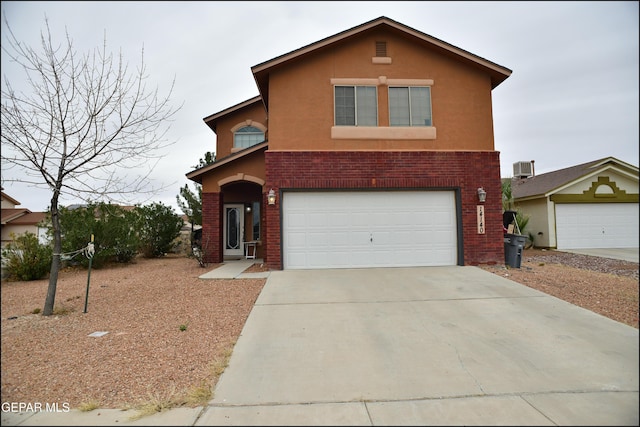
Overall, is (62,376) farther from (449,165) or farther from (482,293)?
(449,165)

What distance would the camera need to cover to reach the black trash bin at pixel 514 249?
34.6 ft

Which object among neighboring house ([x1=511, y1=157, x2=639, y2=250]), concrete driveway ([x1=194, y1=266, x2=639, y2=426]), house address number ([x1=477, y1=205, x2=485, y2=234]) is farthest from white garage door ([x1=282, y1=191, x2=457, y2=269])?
neighboring house ([x1=511, y1=157, x2=639, y2=250])

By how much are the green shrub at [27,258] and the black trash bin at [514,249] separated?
14994 mm

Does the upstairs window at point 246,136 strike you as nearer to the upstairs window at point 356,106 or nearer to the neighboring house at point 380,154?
the neighboring house at point 380,154

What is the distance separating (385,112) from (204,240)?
27.7 ft

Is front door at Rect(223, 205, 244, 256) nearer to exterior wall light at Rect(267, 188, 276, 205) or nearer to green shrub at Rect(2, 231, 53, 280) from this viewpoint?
exterior wall light at Rect(267, 188, 276, 205)

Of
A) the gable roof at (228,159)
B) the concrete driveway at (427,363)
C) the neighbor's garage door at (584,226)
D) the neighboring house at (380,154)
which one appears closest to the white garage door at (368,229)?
the neighboring house at (380,154)

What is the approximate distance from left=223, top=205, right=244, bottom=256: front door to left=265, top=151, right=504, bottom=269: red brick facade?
550 centimetres

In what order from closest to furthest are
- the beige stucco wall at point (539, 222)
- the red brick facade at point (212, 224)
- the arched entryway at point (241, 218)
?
the red brick facade at point (212, 224) → the arched entryway at point (241, 218) → the beige stucco wall at point (539, 222)

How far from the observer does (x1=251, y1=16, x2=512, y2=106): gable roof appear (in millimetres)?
10383

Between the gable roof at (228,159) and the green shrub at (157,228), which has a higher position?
the gable roof at (228,159)

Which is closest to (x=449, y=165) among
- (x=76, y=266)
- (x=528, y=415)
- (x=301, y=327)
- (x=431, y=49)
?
(x=431, y=49)

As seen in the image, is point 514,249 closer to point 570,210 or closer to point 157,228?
point 570,210

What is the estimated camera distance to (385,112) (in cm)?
1079
